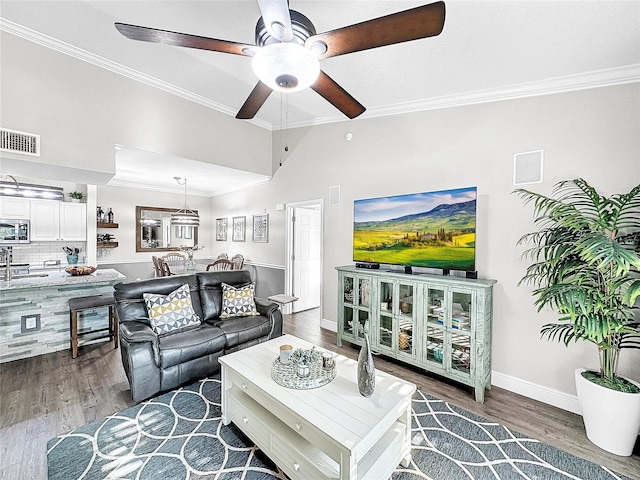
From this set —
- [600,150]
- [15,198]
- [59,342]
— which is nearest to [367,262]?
[600,150]

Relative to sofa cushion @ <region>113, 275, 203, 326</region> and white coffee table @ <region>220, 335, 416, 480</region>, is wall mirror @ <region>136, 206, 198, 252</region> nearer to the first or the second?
sofa cushion @ <region>113, 275, 203, 326</region>

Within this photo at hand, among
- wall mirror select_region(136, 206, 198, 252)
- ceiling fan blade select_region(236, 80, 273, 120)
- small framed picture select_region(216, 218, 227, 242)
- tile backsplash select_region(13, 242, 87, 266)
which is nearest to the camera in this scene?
ceiling fan blade select_region(236, 80, 273, 120)

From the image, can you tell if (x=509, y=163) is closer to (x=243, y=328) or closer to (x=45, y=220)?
(x=243, y=328)

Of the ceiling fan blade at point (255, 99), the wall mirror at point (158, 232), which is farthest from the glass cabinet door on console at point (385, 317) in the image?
the wall mirror at point (158, 232)

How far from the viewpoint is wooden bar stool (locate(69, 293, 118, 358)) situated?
3.27 m

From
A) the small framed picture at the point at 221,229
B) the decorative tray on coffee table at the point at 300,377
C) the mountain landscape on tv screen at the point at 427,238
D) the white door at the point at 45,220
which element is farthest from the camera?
the small framed picture at the point at 221,229

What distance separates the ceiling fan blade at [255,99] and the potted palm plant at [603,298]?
2393 mm

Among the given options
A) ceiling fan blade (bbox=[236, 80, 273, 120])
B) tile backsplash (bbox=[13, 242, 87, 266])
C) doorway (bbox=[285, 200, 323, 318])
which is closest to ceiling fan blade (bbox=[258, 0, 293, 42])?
ceiling fan blade (bbox=[236, 80, 273, 120])

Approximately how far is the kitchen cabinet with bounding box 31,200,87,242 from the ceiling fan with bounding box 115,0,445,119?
4.69 meters

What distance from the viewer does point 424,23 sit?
140 centimetres

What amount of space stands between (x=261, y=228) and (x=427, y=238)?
351 cm

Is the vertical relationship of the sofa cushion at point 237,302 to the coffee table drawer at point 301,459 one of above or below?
above

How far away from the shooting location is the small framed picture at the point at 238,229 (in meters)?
6.27

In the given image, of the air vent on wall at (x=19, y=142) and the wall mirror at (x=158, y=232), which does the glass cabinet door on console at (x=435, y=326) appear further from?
the wall mirror at (x=158, y=232)
